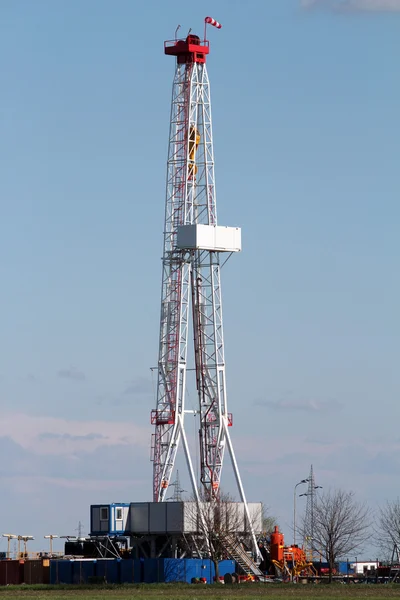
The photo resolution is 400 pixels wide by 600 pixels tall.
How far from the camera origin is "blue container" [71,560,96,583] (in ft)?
285

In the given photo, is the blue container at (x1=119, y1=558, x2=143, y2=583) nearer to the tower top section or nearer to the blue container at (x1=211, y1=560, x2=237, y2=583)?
the blue container at (x1=211, y1=560, x2=237, y2=583)

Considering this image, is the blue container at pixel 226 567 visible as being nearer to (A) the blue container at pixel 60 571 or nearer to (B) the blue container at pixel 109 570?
(B) the blue container at pixel 109 570

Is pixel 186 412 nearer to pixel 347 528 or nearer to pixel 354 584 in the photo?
pixel 347 528

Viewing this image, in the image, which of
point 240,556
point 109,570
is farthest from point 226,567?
point 109,570

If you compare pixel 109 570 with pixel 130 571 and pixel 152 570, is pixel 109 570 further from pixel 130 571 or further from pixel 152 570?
pixel 152 570

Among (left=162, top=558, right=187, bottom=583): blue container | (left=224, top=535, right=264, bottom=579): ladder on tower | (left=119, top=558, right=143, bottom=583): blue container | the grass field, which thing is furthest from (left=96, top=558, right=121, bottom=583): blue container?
(left=224, top=535, right=264, bottom=579): ladder on tower

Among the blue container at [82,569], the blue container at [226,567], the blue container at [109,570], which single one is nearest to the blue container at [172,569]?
the blue container at [226,567]

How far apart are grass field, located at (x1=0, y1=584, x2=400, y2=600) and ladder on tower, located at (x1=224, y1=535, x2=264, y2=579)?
1107 cm

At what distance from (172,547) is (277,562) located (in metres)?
7.19

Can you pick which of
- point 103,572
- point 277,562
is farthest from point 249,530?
point 103,572

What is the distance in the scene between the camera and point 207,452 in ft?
317

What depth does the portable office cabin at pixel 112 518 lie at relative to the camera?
3716 inches

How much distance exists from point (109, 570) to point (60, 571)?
352 cm

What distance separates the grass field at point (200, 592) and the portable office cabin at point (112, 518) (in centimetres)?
1210
